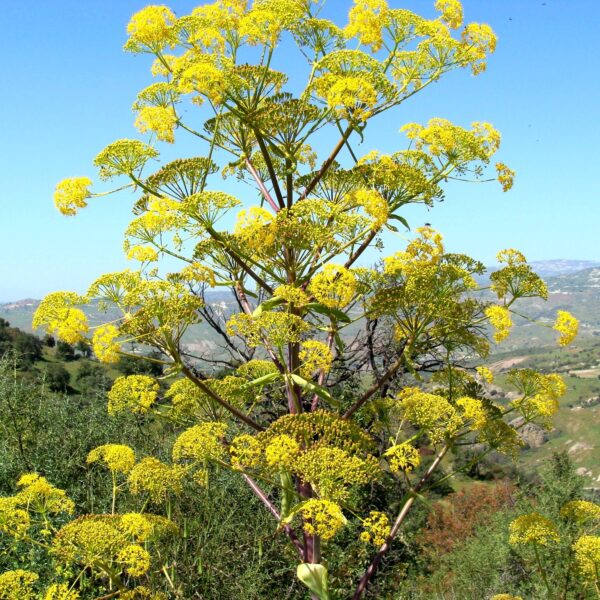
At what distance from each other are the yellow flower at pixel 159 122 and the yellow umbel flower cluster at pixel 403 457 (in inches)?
118

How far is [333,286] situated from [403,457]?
135 cm

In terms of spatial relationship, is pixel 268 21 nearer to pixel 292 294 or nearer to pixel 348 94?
pixel 348 94

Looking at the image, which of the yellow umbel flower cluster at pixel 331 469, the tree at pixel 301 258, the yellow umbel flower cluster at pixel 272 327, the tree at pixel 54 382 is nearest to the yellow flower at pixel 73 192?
the tree at pixel 301 258

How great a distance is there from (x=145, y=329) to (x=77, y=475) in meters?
6.54

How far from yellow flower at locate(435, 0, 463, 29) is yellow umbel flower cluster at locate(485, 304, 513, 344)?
8.04 ft

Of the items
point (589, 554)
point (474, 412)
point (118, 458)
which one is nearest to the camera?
point (474, 412)

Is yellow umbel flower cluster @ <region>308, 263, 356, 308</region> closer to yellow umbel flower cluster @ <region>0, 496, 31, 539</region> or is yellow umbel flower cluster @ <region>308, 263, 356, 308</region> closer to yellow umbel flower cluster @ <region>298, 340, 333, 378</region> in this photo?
yellow umbel flower cluster @ <region>298, 340, 333, 378</region>

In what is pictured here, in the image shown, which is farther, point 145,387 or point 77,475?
point 77,475

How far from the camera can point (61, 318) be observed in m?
4.16

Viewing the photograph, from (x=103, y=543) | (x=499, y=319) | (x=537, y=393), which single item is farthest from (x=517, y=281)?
(x=103, y=543)

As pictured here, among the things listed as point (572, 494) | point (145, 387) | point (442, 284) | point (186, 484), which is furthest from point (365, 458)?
point (572, 494)

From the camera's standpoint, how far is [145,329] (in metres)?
4.12

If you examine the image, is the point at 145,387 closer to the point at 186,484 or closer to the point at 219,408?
the point at 219,408

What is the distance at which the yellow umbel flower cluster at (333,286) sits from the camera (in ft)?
13.0
